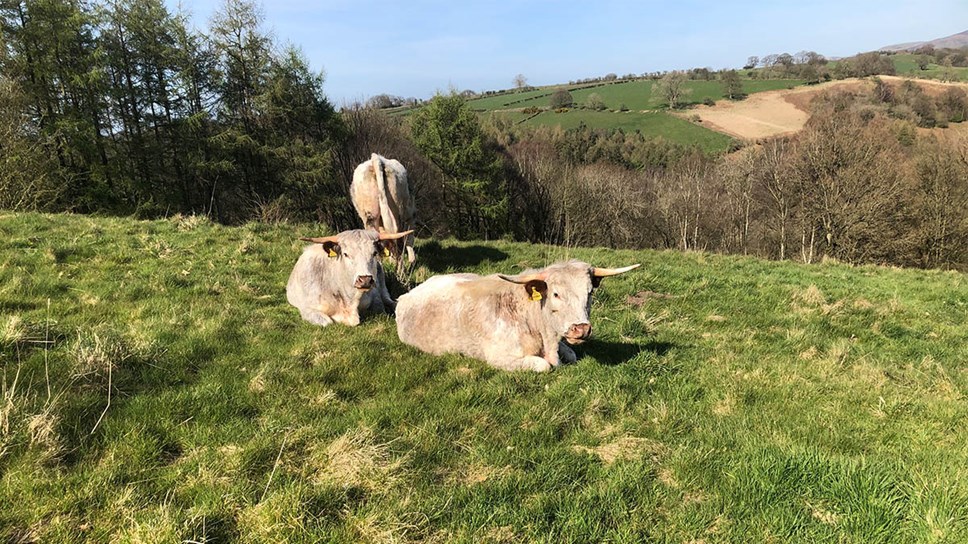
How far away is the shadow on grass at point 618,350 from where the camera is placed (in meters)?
6.45

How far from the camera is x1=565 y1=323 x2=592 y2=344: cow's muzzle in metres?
5.36

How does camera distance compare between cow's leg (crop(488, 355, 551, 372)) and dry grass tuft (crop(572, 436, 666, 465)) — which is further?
cow's leg (crop(488, 355, 551, 372))

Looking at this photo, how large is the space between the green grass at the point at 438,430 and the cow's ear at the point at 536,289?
101 centimetres

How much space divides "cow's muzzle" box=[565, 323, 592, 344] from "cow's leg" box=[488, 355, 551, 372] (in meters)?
0.61

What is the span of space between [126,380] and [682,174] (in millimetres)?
56126

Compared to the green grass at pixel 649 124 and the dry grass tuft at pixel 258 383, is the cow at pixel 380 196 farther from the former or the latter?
the green grass at pixel 649 124

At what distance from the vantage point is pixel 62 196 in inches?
945

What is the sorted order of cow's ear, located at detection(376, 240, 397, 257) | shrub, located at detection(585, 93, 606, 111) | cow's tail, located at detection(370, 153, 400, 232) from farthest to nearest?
shrub, located at detection(585, 93, 606, 111), cow's tail, located at detection(370, 153, 400, 232), cow's ear, located at detection(376, 240, 397, 257)

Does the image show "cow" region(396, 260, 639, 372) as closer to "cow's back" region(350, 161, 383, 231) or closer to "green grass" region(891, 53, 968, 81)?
"cow's back" region(350, 161, 383, 231)

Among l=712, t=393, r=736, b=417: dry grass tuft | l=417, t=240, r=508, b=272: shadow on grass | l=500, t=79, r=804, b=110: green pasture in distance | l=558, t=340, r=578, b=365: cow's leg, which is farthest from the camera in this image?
l=500, t=79, r=804, b=110: green pasture in distance

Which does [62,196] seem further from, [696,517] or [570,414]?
[696,517]

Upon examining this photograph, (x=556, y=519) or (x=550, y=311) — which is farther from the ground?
(x=550, y=311)

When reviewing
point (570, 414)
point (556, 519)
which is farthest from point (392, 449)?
point (570, 414)

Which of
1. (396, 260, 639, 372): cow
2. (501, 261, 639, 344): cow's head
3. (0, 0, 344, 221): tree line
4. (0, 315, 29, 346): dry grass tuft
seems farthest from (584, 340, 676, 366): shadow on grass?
(0, 0, 344, 221): tree line
